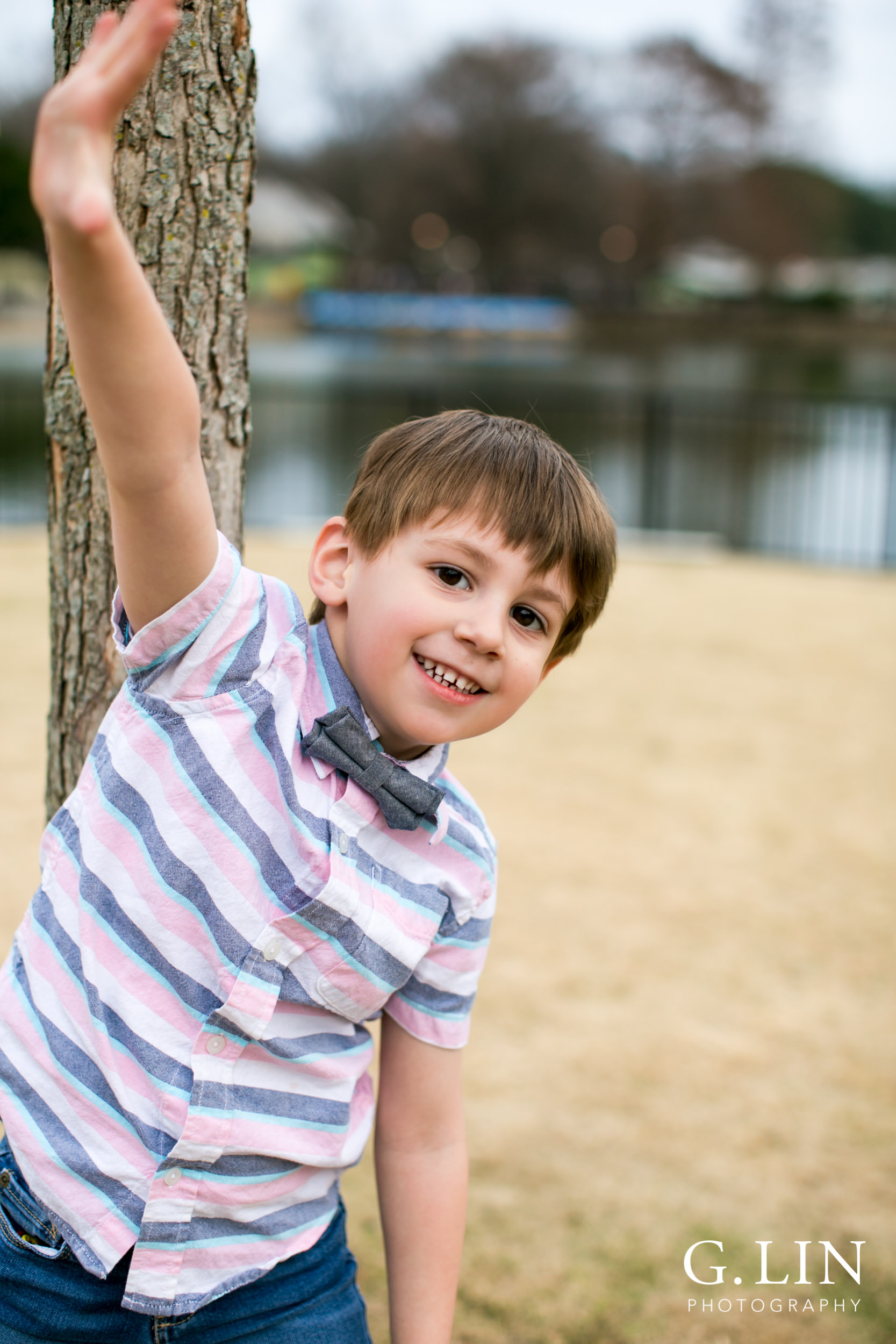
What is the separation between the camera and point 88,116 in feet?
3.00

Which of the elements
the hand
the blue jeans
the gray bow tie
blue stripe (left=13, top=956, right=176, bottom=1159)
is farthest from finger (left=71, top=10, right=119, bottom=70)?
the blue jeans

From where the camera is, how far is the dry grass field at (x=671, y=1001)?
7.13 ft

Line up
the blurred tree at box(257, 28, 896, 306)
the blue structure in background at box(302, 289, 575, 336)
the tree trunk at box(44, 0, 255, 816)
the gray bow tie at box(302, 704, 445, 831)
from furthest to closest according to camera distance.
Answer: 1. the blurred tree at box(257, 28, 896, 306)
2. the blue structure in background at box(302, 289, 575, 336)
3. the tree trunk at box(44, 0, 255, 816)
4. the gray bow tie at box(302, 704, 445, 831)

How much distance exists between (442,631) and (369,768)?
17cm

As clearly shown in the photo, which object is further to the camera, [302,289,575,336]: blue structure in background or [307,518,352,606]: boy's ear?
[302,289,575,336]: blue structure in background

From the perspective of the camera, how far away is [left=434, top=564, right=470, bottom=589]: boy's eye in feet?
4.25

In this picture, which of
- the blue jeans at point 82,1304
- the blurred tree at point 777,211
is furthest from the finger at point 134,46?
the blurred tree at point 777,211

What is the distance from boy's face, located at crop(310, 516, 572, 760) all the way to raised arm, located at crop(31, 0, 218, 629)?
209 mm

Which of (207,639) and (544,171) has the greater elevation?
(544,171)

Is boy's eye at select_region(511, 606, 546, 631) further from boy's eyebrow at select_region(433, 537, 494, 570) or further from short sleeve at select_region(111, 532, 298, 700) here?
short sleeve at select_region(111, 532, 298, 700)

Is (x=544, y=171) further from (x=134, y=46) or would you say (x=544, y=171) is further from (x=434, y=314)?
(x=134, y=46)

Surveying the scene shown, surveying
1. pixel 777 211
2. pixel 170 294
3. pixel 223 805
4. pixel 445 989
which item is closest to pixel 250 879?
pixel 223 805

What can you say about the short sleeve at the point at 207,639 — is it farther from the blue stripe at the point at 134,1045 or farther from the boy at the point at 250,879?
the blue stripe at the point at 134,1045

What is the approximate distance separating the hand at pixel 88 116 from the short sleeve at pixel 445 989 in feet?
2.84
